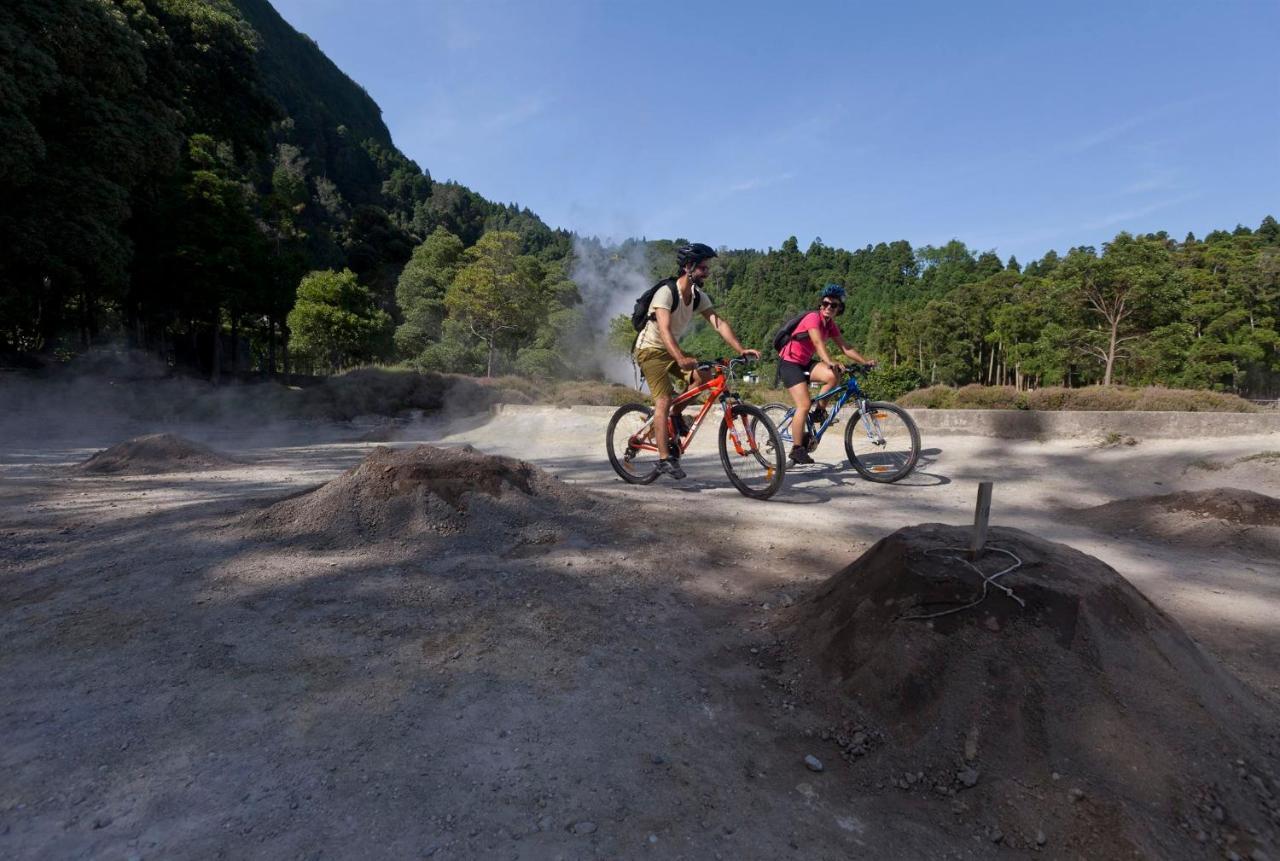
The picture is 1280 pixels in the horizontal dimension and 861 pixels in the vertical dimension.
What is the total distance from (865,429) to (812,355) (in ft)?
3.23

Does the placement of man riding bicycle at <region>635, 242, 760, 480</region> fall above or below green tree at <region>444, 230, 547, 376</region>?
below

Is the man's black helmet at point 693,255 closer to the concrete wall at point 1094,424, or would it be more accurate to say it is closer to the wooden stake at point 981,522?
the wooden stake at point 981,522

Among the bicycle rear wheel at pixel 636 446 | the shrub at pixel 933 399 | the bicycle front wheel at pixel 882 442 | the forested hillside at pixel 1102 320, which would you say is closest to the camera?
the bicycle rear wheel at pixel 636 446

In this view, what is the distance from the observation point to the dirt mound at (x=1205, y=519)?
4.29 metres

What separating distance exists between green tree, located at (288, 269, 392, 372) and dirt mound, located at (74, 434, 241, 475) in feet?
81.1

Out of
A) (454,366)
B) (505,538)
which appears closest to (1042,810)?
(505,538)

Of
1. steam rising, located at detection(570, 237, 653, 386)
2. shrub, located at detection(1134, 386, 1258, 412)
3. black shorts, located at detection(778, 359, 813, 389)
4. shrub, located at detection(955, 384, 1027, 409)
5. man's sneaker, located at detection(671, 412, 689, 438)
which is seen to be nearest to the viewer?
man's sneaker, located at detection(671, 412, 689, 438)

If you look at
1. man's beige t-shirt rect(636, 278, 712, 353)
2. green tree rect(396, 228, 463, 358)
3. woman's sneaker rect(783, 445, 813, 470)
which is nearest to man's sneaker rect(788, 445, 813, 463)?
woman's sneaker rect(783, 445, 813, 470)

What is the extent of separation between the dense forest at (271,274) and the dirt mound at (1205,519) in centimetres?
1955

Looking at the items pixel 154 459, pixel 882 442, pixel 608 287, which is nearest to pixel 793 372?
pixel 882 442

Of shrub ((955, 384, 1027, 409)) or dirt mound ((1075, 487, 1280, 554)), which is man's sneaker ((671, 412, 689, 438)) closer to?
dirt mound ((1075, 487, 1280, 554))

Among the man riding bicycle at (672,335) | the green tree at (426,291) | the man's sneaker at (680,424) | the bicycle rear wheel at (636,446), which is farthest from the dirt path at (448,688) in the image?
the green tree at (426,291)

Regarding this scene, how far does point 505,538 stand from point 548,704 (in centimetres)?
190

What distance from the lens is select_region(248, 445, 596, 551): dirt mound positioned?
3975 mm
